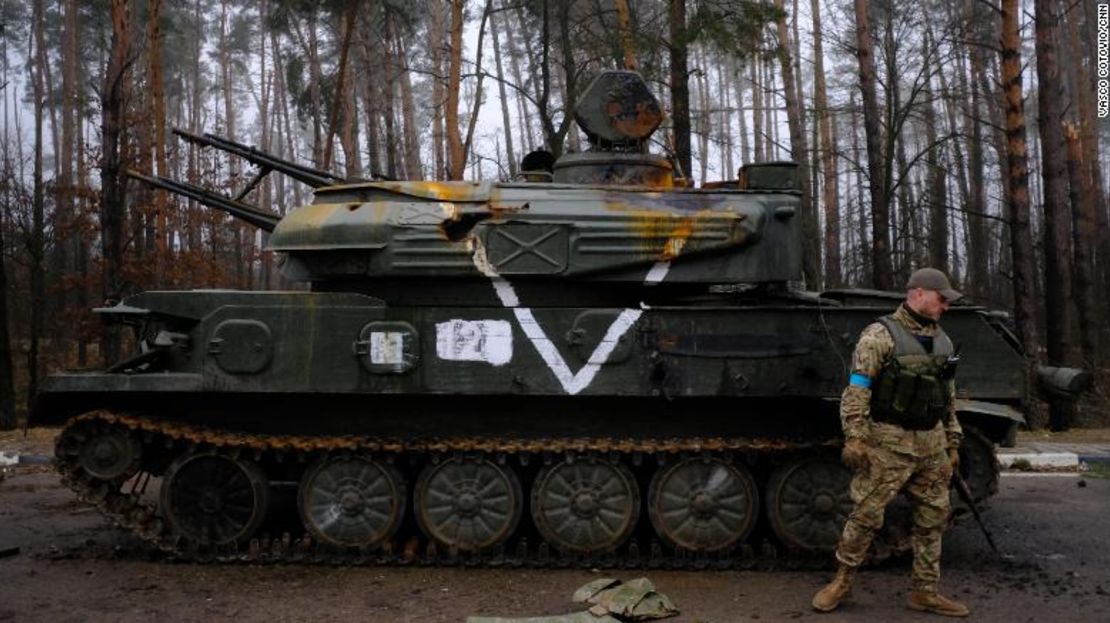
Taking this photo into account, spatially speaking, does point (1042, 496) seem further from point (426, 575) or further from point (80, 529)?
point (80, 529)

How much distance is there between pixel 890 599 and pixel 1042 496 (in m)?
4.33

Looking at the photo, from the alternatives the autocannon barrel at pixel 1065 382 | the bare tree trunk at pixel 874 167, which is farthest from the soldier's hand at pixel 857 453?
the bare tree trunk at pixel 874 167

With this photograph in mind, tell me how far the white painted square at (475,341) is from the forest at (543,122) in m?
2.66

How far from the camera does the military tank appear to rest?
7090 millimetres

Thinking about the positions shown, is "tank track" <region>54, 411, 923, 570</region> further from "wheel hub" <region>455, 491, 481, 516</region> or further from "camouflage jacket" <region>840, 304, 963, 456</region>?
"camouflage jacket" <region>840, 304, 963, 456</region>

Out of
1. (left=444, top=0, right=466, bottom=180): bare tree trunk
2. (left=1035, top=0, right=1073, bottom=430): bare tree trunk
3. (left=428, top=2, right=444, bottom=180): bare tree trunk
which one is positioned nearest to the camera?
(left=1035, top=0, right=1073, bottom=430): bare tree trunk

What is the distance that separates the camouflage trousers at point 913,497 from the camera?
6.03 meters

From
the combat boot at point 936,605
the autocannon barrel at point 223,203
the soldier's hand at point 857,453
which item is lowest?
the combat boot at point 936,605

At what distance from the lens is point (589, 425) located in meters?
7.44

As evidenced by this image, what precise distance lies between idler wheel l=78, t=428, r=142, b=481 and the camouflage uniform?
4914mm

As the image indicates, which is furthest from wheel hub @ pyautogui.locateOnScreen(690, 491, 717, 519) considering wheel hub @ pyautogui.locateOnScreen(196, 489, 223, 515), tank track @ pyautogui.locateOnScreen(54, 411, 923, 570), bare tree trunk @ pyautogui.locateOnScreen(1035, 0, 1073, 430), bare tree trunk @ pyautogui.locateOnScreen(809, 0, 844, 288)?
bare tree trunk @ pyautogui.locateOnScreen(809, 0, 844, 288)

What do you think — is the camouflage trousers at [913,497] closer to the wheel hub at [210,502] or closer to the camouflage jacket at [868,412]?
the camouflage jacket at [868,412]

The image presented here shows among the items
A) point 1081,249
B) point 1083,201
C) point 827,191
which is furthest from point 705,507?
point 827,191

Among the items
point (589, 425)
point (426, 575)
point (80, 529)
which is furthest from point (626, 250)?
point (80, 529)
